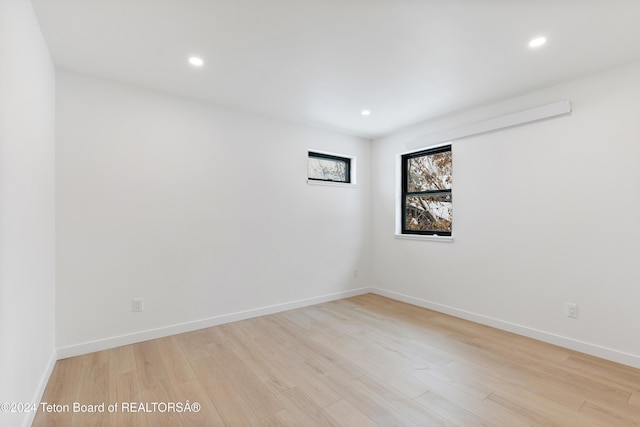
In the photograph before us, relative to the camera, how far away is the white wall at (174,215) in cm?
246

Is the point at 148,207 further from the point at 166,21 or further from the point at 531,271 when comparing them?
the point at 531,271

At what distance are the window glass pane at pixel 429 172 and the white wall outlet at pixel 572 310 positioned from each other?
5.41 ft

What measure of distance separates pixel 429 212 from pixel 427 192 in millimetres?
265

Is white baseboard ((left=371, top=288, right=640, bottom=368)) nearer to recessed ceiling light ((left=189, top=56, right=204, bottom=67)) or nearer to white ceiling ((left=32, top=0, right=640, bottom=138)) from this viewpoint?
white ceiling ((left=32, top=0, right=640, bottom=138))

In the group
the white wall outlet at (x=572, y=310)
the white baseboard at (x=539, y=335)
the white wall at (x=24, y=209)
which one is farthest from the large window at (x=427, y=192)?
the white wall at (x=24, y=209)

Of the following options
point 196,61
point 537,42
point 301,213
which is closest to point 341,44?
point 196,61

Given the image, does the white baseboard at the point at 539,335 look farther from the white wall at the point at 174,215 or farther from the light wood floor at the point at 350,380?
the white wall at the point at 174,215

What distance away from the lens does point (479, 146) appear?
3229 mm

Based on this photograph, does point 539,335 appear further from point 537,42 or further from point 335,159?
point 335,159

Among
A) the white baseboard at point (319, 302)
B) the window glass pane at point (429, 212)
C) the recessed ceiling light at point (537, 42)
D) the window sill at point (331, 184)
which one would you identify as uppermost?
the recessed ceiling light at point (537, 42)

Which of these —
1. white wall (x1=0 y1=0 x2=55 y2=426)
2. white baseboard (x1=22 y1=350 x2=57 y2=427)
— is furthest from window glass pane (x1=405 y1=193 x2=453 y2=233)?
white baseboard (x1=22 y1=350 x2=57 y2=427)

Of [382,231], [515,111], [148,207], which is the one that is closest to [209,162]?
[148,207]

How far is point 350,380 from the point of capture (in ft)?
6.75

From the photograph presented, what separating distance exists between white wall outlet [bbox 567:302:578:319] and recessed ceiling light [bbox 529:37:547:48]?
7.05 ft
